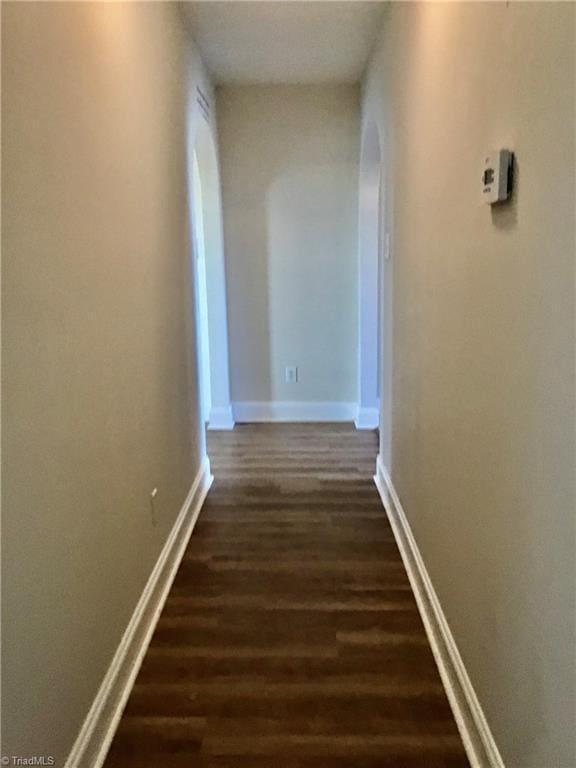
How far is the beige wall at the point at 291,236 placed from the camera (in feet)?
15.7

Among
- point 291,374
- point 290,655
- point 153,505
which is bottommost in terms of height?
point 290,655

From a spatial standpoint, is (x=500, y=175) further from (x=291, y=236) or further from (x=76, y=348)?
(x=291, y=236)

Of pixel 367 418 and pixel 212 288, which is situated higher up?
pixel 212 288

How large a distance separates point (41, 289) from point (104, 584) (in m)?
0.88

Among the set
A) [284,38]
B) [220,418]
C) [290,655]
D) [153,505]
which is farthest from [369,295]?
[290,655]

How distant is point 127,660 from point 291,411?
3214 millimetres

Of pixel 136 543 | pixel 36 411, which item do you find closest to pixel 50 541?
pixel 36 411

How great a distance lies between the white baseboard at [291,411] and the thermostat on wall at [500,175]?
3731 mm

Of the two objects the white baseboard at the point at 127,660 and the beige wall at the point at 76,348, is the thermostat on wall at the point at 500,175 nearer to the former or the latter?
the beige wall at the point at 76,348

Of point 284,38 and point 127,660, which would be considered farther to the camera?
point 284,38

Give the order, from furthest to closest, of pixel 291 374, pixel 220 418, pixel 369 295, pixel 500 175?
pixel 291 374 < pixel 220 418 < pixel 369 295 < pixel 500 175

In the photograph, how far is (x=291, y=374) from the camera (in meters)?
5.18

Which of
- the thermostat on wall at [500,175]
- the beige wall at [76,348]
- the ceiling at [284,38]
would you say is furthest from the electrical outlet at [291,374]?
the thermostat on wall at [500,175]

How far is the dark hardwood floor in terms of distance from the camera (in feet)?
6.10
